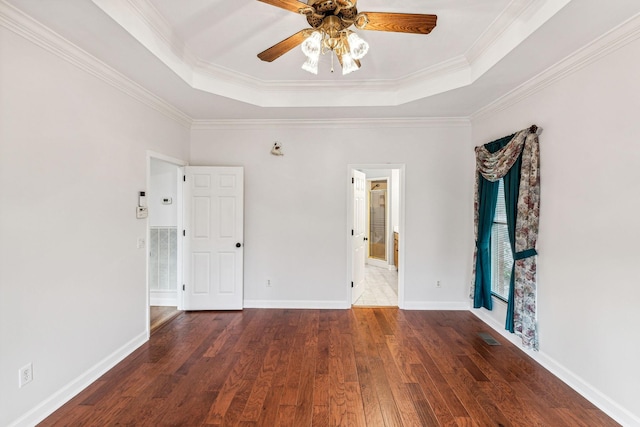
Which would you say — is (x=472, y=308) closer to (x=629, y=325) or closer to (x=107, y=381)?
(x=629, y=325)

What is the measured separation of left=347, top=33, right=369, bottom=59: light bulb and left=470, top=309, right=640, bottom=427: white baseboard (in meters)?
2.96

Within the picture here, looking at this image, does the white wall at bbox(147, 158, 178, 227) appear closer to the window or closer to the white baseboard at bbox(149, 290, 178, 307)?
the white baseboard at bbox(149, 290, 178, 307)

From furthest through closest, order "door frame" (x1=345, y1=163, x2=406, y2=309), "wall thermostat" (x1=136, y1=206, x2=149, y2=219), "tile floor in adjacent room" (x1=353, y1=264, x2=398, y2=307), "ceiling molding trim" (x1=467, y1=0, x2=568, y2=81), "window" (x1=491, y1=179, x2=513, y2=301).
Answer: "tile floor in adjacent room" (x1=353, y1=264, x2=398, y2=307), "door frame" (x1=345, y1=163, x2=406, y2=309), "window" (x1=491, y1=179, x2=513, y2=301), "wall thermostat" (x1=136, y1=206, x2=149, y2=219), "ceiling molding trim" (x1=467, y1=0, x2=568, y2=81)

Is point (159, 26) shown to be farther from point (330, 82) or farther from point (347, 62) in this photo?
point (330, 82)

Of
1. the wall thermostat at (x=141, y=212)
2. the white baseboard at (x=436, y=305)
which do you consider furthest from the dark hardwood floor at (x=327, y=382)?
the wall thermostat at (x=141, y=212)

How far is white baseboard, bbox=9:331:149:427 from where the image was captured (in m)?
1.92

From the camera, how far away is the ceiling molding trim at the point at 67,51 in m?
1.78

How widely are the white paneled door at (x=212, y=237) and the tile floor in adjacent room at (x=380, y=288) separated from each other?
1.93 meters

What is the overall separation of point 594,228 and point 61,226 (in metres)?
4.01

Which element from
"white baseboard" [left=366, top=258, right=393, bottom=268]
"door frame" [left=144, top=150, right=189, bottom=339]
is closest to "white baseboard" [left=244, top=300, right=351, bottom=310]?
"door frame" [left=144, top=150, right=189, bottom=339]

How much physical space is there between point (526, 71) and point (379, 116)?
1668 mm

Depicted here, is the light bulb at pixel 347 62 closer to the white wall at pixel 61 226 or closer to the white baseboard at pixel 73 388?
the white wall at pixel 61 226

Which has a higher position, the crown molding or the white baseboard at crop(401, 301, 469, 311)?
the crown molding

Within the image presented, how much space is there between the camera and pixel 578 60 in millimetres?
2275
